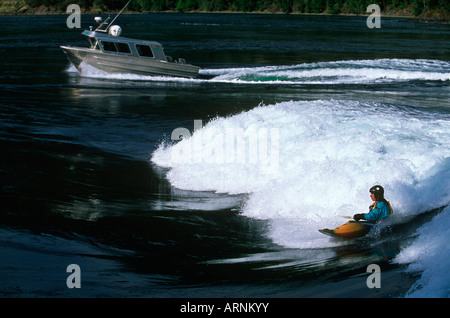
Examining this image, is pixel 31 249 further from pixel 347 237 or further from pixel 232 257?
pixel 347 237

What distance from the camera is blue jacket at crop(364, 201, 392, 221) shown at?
1034cm

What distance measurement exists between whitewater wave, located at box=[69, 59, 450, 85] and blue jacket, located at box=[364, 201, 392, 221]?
72.7ft

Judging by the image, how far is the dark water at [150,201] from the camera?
8.97 m

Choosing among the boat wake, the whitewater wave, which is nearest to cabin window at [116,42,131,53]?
the whitewater wave

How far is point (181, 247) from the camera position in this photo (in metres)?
10.5

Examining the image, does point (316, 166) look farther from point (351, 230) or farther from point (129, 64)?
point (129, 64)

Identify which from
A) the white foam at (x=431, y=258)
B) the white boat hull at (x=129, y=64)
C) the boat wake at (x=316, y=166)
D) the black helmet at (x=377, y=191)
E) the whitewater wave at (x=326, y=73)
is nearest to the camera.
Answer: the white foam at (x=431, y=258)

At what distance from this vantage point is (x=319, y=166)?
1402cm

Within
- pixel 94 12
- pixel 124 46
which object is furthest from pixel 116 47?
pixel 94 12

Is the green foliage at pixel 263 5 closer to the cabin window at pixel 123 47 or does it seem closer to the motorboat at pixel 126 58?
the motorboat at pixel 126 58

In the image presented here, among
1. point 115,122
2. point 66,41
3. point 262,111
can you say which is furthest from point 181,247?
point 66,41

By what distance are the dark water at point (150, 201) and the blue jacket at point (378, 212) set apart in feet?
1.45

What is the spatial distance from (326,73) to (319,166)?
69.1 ft

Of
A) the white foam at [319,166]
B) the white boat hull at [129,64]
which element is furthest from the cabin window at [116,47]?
the white foam at [319,166]
